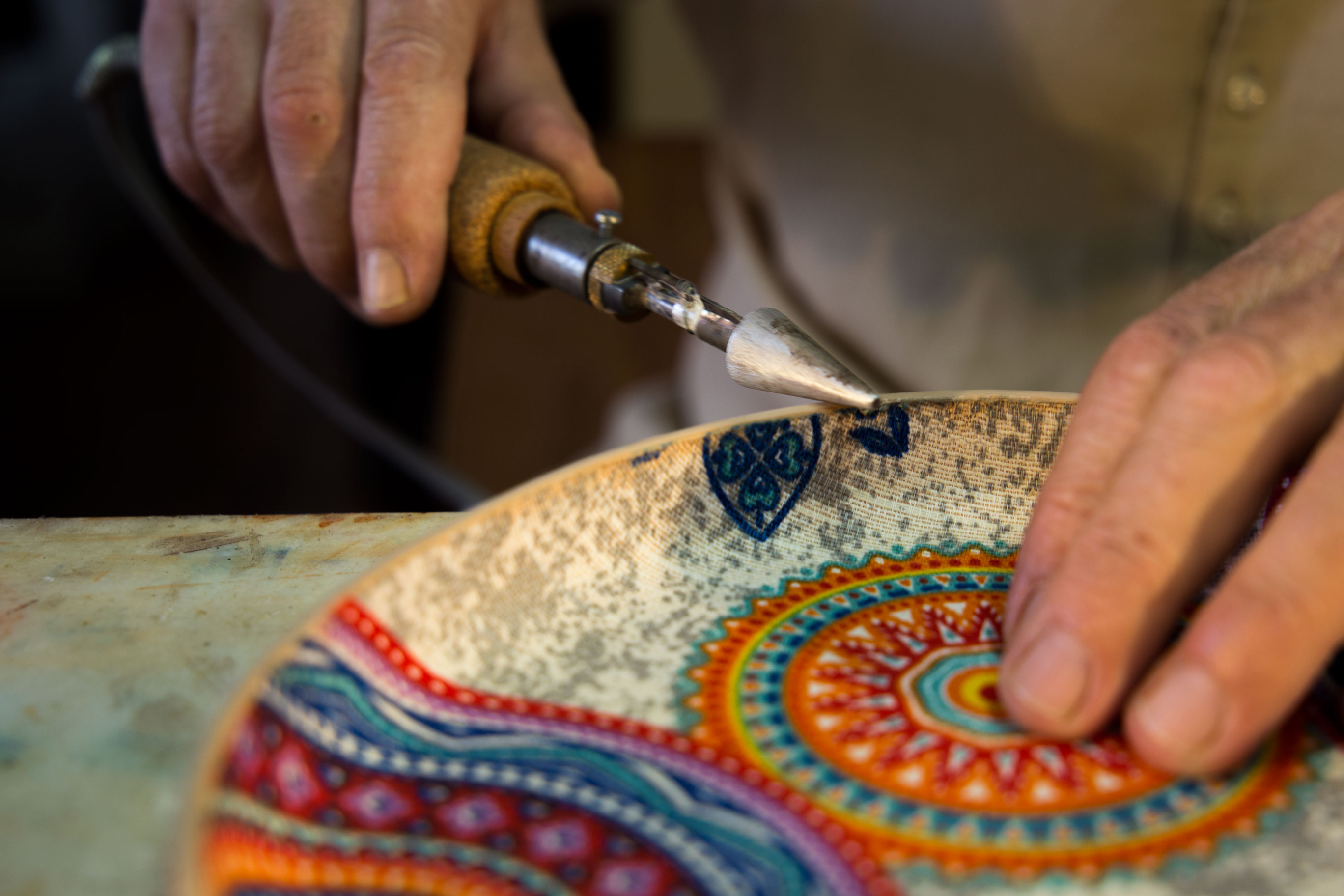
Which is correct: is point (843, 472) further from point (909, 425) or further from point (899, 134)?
point (899, 134)

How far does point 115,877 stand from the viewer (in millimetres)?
299

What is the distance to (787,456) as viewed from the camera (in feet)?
1.43

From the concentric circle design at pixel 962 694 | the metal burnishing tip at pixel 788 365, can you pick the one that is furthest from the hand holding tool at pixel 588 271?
the concentric circle design at pixel 962 694

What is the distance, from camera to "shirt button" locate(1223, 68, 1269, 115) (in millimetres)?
754

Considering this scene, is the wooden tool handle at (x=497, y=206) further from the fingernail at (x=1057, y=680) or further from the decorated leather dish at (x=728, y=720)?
the fingernail at (x=1057, y=680)

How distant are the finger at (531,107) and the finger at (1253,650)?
17.2 inches

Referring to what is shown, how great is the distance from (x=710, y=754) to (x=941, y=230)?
26.7 inches

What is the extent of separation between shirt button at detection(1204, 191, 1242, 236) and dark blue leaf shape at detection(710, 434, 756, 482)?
56cm

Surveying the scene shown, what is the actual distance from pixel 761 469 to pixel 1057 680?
6.1 inches

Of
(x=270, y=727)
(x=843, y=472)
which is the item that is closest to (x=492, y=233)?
(x=843, y=472)

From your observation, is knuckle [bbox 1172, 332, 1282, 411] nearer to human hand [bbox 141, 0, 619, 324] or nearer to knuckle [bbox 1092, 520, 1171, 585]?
knuckle [bbox 1092, 520, 1171, 585]

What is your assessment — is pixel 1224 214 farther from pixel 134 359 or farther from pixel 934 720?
pixel 134 359

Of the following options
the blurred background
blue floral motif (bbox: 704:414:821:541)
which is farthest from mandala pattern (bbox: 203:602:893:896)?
the blurred background

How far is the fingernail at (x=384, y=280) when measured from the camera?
22.8 inches
